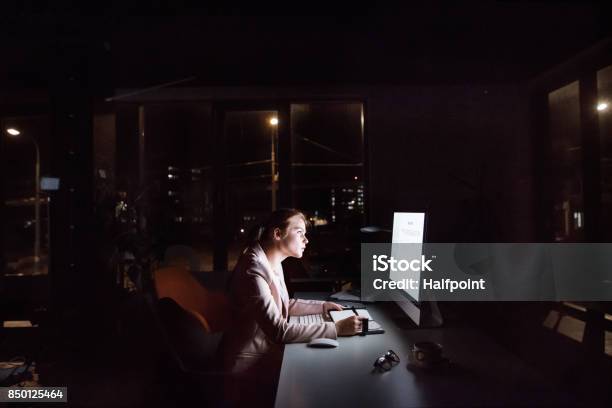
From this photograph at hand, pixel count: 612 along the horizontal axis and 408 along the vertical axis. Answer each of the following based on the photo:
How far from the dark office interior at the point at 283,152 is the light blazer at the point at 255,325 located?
46.4 inches

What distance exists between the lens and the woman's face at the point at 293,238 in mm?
2033

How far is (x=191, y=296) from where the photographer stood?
3.25 meters

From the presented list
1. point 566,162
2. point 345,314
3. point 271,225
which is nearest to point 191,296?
point 271,225

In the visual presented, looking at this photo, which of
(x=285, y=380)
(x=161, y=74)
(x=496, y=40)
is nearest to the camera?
(x=285, y=380)

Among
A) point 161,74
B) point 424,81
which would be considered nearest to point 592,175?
point 424,81

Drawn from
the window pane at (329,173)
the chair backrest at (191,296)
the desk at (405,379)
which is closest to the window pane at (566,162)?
the window pane at (329,173)

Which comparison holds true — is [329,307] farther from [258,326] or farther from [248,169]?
[248,169]

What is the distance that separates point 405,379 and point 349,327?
438 mm

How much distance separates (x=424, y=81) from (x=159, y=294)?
3251mm

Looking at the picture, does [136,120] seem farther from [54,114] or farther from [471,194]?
[471,194]

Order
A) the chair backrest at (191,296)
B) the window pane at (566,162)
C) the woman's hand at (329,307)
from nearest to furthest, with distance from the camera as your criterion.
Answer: the woman's hand at (329,307) → the chair backrest at (191,296) → the window pane at (566,162)

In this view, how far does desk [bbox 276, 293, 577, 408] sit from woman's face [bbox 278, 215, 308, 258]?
57 centimetres

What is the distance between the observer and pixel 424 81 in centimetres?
404

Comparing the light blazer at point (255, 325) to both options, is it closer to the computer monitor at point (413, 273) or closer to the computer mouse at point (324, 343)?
the computer mouse at point (324, 343)
